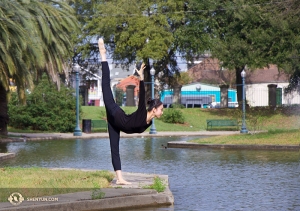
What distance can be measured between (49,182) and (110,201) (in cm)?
205

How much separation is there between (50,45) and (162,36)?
18013mm

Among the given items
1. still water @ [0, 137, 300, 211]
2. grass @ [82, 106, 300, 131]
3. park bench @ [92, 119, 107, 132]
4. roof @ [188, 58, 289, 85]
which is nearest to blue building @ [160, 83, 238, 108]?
roof @ [188, 58, 289, 85]

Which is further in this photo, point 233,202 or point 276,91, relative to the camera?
point 276,91

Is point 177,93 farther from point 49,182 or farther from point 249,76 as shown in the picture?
point 49,182

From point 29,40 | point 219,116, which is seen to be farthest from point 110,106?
point 219,116

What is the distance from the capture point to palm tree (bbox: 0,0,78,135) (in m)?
30.1

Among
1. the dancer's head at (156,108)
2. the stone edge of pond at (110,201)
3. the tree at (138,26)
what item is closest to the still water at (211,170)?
the stone edge of pond at (110,201)

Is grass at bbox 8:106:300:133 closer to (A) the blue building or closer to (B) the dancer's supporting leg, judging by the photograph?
(A) the blue building

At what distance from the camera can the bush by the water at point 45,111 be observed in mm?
43281

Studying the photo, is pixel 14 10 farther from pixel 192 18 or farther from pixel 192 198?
pixel 192 18

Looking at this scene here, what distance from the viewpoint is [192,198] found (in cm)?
1206

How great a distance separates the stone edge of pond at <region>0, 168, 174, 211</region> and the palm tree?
18.6m

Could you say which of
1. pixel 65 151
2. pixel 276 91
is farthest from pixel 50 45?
pixel 276 91
